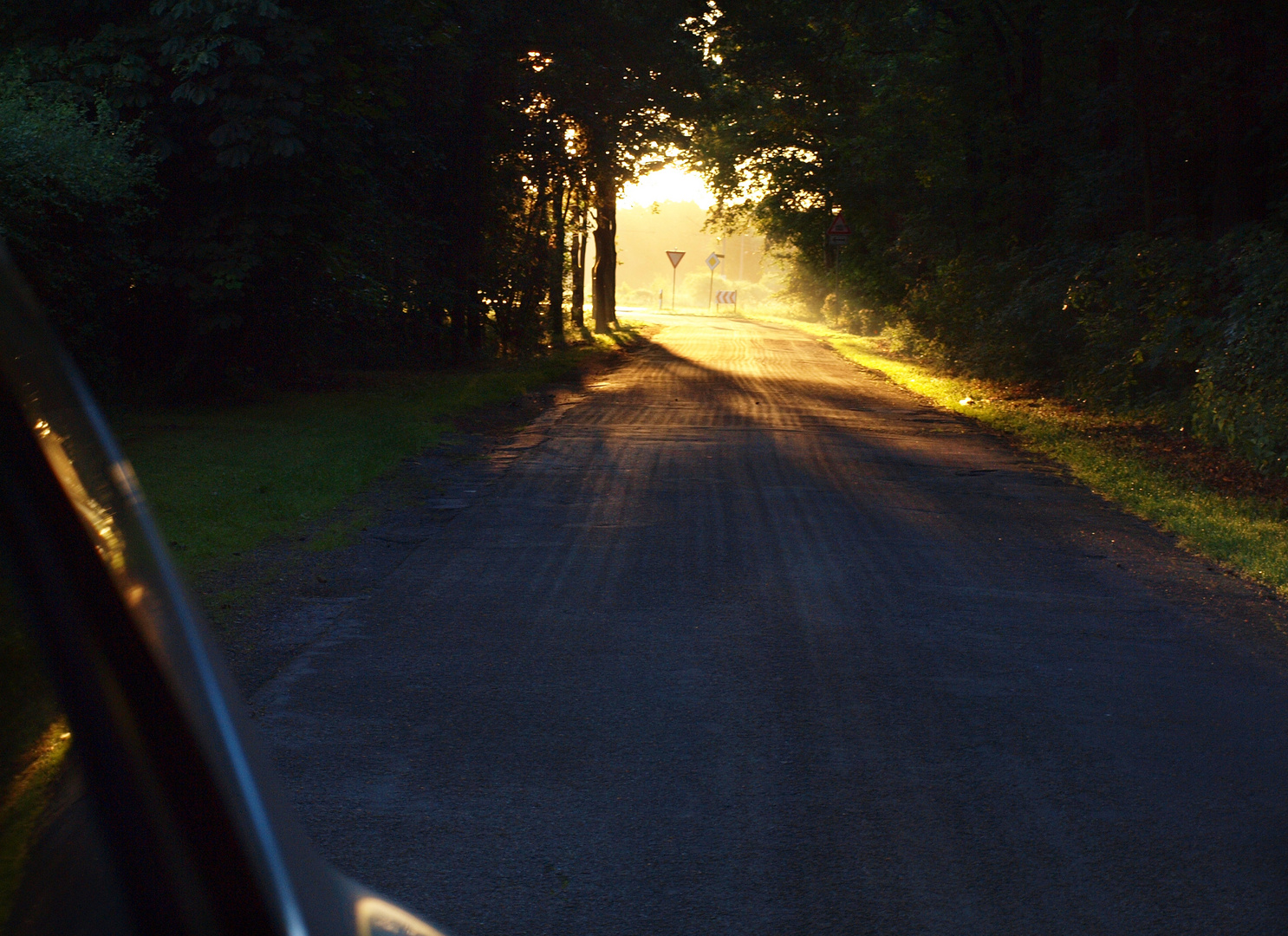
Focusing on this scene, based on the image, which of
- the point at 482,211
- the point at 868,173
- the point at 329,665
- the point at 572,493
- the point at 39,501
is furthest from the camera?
the point at 868,173

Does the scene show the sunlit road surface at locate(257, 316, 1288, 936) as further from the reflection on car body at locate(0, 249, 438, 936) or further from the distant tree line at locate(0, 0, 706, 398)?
the distant tree line at locate(0, 0, 706, 398)

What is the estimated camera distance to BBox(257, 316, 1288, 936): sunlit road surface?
3461mm

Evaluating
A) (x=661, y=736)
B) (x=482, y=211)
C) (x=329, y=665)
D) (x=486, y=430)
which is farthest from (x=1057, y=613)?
(x=482, y=211)

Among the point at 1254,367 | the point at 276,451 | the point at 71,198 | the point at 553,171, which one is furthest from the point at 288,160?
the point at 553,171

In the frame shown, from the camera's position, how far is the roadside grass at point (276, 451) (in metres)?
8.20

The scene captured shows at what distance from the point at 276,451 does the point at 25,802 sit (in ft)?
37.2

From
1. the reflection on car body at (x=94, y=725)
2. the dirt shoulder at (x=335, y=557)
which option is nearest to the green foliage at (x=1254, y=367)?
the dirt shoulder at (x=335, y=557)

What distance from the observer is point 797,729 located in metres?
4.71

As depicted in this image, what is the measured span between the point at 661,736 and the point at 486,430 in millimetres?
9841

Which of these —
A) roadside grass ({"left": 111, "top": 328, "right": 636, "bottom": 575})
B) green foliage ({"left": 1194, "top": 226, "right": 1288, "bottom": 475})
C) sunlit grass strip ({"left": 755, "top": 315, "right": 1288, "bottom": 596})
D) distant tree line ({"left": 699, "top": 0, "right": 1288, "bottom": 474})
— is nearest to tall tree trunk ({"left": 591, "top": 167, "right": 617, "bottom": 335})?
distant tree line ({"left": 699, "top": 0, "right": 1288, "bottom": 474})

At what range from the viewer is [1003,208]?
77.2ft

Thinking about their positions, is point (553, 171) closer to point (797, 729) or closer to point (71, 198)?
point (71, 198)

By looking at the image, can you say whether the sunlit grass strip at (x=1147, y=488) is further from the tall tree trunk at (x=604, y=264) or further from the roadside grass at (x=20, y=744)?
the tall tree trunk at (x=604, y=264)

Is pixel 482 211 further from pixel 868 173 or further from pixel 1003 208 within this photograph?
pixel 868 173
